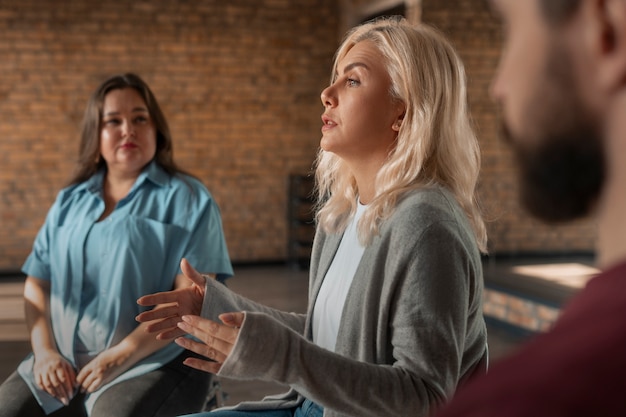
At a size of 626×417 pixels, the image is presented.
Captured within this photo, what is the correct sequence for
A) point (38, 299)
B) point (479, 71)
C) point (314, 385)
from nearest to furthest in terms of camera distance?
point (314, 385)
point (38, 299)
point (479, 71)

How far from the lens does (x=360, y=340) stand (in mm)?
1542

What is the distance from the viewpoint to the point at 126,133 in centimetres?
254

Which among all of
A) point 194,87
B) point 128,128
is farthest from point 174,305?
point 194,87

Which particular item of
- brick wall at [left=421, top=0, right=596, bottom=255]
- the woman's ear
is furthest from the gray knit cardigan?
brick wall at [left=421, top=0, right=596, bottom=255]

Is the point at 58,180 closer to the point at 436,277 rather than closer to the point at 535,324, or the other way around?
the point at 535,324

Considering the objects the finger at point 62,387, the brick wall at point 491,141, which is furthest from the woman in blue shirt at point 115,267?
the brick wall at point 491,141

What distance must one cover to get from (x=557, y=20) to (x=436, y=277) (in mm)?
890

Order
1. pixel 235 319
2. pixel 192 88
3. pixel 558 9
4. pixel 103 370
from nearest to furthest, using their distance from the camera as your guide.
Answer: pixel 558 9 < pixel 235 319 < pixel 103 370 < pixel 192 88

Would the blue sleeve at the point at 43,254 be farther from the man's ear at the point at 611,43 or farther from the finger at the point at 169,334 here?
the man's ear at the point at 611,43

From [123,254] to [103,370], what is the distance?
376mm

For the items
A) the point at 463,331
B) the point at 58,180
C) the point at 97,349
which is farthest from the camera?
the point at 58,180

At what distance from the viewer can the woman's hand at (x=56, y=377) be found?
2.23 meters

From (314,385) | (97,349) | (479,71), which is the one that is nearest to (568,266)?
(479,71)

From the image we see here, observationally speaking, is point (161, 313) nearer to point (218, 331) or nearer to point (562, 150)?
point (218, 331)
